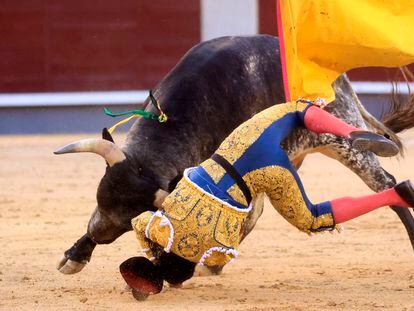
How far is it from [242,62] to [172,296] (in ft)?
3.28

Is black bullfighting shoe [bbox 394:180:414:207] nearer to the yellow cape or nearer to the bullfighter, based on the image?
the bullfighter

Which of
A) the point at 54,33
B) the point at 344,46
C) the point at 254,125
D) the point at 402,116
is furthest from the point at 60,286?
the point at 54,33

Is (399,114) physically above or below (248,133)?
below

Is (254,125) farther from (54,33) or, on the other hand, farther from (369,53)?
(54,33)

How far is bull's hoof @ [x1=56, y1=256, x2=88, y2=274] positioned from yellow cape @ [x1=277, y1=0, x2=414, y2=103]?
974 mm

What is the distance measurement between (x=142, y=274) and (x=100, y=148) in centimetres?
56

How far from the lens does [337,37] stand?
3.82 meters

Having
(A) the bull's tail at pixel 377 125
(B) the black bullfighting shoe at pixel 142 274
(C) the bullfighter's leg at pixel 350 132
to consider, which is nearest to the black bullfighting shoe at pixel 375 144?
(C) the bullfighter's leg at pixel 350 132

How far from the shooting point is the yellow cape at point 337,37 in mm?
3797

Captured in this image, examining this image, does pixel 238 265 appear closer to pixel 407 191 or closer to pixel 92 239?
pixel 92 239

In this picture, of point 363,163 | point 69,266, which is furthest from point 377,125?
point 69,266

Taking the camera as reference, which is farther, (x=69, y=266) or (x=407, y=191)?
(x=69, y=266)

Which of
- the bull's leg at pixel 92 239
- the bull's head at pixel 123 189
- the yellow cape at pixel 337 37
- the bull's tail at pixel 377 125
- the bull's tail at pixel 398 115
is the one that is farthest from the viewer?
the bull's tail at pixel 398 115

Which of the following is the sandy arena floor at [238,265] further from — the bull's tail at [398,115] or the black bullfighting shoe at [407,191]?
the bull's tail at [398,115]
